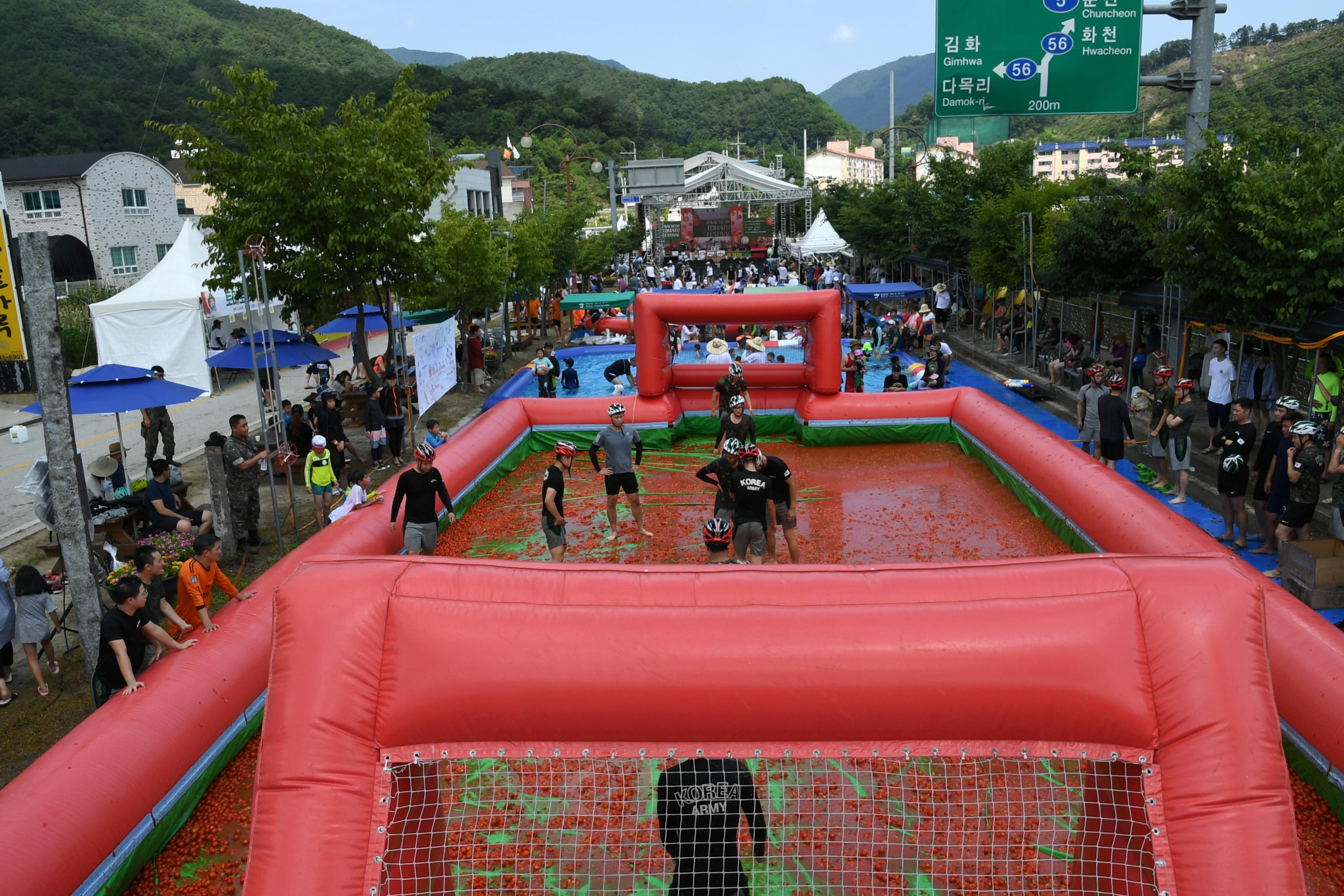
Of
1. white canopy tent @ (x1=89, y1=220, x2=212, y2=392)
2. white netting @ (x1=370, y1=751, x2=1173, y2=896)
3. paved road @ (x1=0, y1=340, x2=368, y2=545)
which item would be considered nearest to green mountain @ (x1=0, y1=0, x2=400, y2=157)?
paved road @ (x1=0, y1=340, x2=368, y2=545)

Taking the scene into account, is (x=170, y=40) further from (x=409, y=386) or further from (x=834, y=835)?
(x=834, y=835)

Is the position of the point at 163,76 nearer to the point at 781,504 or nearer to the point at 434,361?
the point at 434,361

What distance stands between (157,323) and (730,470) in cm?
1336

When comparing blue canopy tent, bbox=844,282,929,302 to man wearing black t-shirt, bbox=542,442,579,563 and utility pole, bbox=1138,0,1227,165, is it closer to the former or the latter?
utility pole, bbox=1138,0,1227,165

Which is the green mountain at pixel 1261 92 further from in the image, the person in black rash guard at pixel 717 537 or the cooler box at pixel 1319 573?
the person in black rash guard at pixel 717 537

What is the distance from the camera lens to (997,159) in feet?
88.9

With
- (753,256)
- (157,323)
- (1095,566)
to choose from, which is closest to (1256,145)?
(1095,566)

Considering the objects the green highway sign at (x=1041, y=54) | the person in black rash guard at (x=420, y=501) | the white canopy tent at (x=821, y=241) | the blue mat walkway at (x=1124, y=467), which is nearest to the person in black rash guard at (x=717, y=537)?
the person in black rash guard at (x=420, y=501)

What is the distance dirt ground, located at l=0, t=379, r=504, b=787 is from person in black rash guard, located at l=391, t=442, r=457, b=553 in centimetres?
190

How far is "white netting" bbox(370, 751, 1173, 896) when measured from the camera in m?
4.66

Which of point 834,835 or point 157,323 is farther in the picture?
point 157,323

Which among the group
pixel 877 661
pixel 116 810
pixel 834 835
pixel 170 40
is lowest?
pixel 834 835

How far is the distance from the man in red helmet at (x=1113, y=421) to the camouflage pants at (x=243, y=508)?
10093mm

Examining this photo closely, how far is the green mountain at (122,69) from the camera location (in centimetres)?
5141
